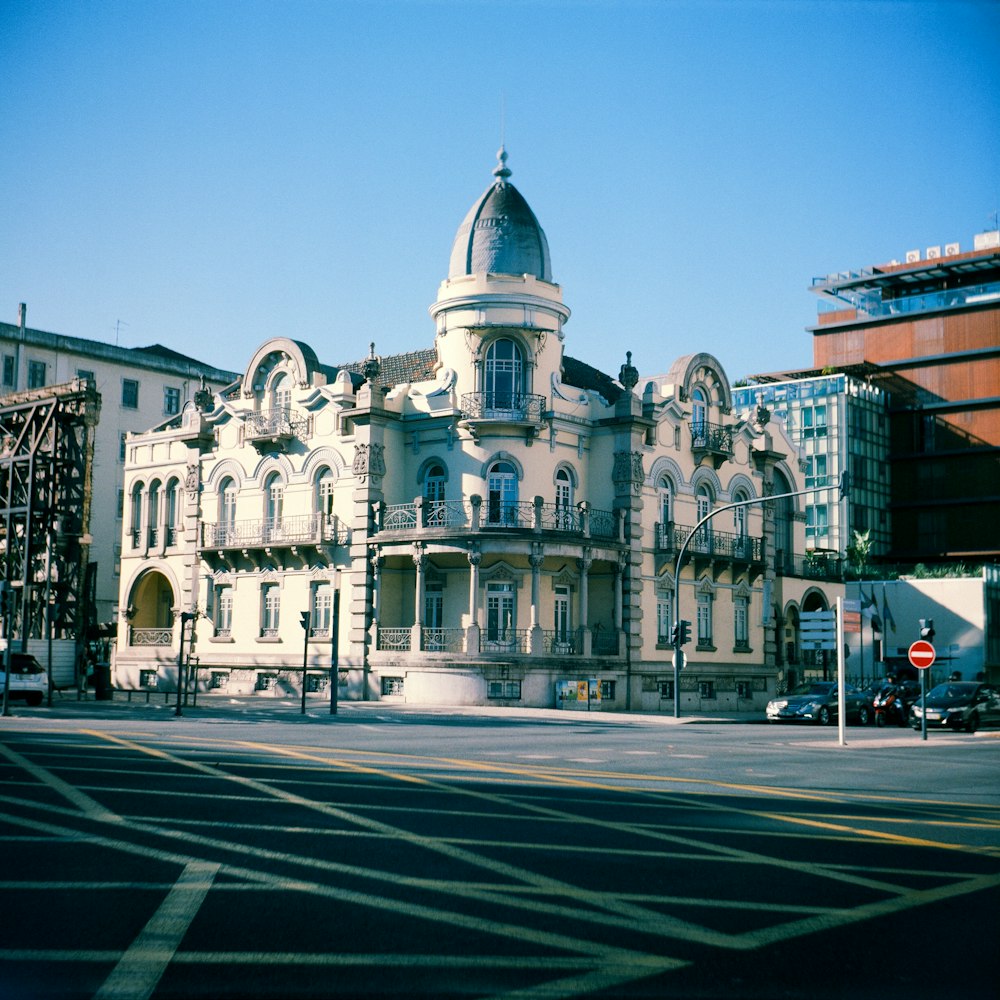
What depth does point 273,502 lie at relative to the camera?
48.2 meters

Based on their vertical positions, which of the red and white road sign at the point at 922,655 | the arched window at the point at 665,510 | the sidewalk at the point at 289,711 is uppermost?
the arched window at the point at 665,510

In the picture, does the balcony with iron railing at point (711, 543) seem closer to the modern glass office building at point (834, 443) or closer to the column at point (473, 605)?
the column at point (473, 605)

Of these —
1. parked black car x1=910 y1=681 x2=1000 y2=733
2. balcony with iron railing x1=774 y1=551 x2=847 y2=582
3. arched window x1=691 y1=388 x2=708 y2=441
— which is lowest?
parked black car x1=910 y1=681 x2=1000 y2=733

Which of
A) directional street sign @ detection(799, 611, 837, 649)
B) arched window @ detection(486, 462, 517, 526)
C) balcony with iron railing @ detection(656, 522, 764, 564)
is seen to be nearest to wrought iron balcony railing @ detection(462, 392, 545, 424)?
arched window @ detection(486, 462, 517, 526)

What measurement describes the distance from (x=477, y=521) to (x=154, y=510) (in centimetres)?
1853

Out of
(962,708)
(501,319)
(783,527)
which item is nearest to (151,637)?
(501,319)

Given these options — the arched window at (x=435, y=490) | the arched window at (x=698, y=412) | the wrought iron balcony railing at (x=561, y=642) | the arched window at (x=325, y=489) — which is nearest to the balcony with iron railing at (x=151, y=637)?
the arched window at (x=325, y=489)

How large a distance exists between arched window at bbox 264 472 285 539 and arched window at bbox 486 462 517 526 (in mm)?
8884

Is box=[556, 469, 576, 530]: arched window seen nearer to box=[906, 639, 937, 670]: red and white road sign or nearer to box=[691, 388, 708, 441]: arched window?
box=[691, 388, 708, 441]: arched window

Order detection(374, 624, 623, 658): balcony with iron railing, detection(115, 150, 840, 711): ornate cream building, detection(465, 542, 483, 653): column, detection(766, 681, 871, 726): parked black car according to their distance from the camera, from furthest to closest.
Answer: detection(115, 150, 840, 711): ornate cream building → detection(374, 624, 623, 658): balcony with iron railing → detection(465, 542, 483, 653): column → detection(766, 681, 871, 726): parked black car

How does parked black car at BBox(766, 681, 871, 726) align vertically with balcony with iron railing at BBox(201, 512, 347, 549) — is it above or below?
below

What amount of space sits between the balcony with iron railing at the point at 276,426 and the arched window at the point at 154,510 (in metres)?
7.02

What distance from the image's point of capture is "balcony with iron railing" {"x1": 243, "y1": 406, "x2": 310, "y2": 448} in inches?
1846

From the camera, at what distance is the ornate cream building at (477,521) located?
42.8 meters
